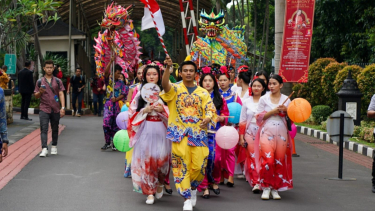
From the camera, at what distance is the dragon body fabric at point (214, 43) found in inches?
548

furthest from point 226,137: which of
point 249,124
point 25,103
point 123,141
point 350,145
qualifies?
point 25,103

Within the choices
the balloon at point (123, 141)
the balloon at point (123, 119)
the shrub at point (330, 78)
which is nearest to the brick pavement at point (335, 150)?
the shrub at point (330, 78)

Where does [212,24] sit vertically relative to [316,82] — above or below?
above

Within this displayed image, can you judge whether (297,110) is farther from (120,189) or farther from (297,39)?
(297,39)

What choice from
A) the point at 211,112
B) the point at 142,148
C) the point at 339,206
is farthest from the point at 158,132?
the point at 339,206

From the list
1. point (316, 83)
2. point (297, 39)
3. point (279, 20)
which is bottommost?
point (316, 83)

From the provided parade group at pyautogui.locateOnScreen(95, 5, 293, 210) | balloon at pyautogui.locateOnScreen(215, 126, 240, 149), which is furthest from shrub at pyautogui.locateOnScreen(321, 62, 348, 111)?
balloon at pyautogui.locateOnScreen(215, 126, 240, 149)

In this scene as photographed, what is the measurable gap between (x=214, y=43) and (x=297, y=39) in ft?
12.9

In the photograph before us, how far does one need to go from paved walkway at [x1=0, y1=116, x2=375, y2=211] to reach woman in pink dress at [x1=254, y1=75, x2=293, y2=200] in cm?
23

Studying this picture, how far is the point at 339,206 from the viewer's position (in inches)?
293

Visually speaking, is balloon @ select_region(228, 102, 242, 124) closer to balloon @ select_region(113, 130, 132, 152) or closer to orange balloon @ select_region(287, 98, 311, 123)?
orange balloon @ select_region(287, 98, 311, 123)

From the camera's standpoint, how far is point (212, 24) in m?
13.9

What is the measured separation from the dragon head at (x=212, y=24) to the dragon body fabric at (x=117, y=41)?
219cm

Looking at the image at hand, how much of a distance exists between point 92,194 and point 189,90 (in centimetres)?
197
